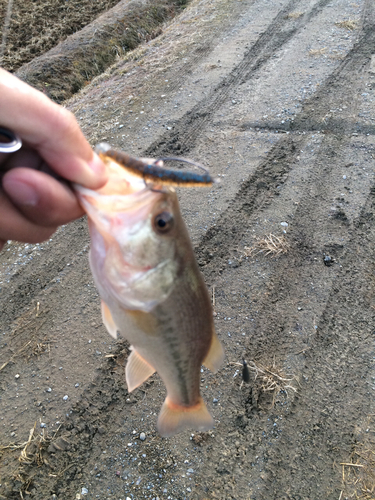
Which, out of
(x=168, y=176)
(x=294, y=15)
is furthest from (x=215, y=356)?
(x=294, y=15)

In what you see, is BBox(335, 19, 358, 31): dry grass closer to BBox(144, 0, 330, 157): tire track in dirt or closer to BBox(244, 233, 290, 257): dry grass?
BBox(144, 0, 330, 157): tire track in dirt

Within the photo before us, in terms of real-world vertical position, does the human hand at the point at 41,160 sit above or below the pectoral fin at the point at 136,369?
above

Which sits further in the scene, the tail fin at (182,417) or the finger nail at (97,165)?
the tail fin at (182,417)

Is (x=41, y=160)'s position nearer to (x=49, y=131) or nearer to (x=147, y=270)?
(x=49, y=131)

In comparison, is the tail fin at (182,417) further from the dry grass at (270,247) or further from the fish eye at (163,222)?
the dry grass at (270,247)

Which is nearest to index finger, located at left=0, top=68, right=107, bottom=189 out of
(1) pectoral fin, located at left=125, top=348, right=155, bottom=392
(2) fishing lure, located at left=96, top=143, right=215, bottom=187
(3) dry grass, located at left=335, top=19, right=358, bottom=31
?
(2) fishing lure, located at left=96, top=143, right=215, bottom=187

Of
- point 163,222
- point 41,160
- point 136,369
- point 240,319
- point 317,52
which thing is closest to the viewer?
point 163,222

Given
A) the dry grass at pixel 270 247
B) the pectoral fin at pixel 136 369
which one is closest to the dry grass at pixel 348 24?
the dry grass at pixel 270 247
